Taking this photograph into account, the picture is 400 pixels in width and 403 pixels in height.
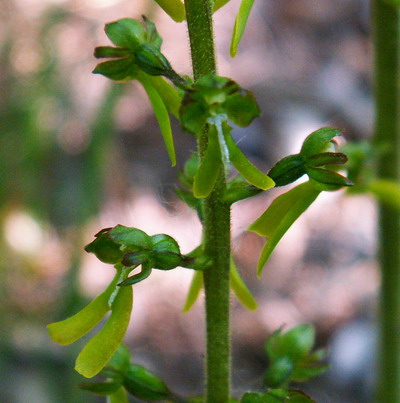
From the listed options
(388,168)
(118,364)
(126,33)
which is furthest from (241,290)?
(388,168)

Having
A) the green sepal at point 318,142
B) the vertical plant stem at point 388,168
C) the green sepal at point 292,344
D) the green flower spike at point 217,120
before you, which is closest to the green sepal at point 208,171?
the green flower spike at point 217,120

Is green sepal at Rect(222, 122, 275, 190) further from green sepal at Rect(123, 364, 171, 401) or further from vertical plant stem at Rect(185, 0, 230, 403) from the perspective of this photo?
green sepal at Rect(123, 364, 171, 401)

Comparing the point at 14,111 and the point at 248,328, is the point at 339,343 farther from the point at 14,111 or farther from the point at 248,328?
the point at 14,111

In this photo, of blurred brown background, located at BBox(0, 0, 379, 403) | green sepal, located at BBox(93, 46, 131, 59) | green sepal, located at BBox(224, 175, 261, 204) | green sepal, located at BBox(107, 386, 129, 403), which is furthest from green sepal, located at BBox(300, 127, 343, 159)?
blurred brown background, located at BBox(0, 0, 379, 403)

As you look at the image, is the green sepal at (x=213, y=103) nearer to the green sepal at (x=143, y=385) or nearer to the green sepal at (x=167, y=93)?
the green sepal at (x=167, y=93)

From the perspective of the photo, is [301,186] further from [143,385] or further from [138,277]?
[143,385]
